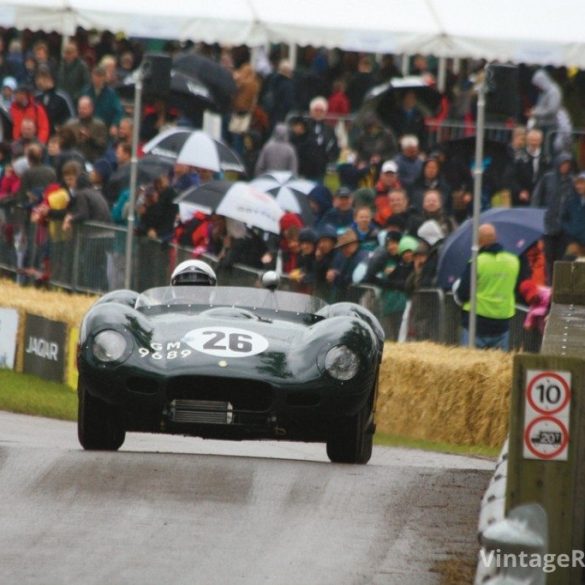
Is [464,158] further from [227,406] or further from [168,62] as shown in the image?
[227,406]

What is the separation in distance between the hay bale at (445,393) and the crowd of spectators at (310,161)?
48.4 inches

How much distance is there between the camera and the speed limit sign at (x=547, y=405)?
619 cm

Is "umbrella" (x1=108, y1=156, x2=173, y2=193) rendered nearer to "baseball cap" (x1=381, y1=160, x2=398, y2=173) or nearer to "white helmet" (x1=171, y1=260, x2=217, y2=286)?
"baseball cap" (x1=381, y1=160, x2=398, y2=173)

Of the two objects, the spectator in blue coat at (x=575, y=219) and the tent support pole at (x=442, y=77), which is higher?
the tent support pole at (x=442, y=77)

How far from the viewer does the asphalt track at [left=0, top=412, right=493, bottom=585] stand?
7.09 meters

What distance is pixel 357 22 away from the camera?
22.0 m

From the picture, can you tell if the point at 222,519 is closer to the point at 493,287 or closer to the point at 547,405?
the point at 547,405

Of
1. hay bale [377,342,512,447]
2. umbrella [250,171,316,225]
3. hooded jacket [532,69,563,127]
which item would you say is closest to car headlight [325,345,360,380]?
hay bale [377,342,512,447]

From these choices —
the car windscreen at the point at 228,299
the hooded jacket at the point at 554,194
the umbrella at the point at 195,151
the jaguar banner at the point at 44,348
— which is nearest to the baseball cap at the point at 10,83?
the umbrella at the point at 195,151

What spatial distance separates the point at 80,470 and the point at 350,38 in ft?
44.1

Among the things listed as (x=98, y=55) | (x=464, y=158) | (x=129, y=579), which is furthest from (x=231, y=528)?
(x=98, y=55)

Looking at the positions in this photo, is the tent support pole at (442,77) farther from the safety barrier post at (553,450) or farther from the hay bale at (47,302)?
the safety barrier post at (553,450)

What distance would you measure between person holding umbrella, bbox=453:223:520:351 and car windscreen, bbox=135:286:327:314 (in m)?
5.56

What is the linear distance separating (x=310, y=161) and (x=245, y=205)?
446 cm
